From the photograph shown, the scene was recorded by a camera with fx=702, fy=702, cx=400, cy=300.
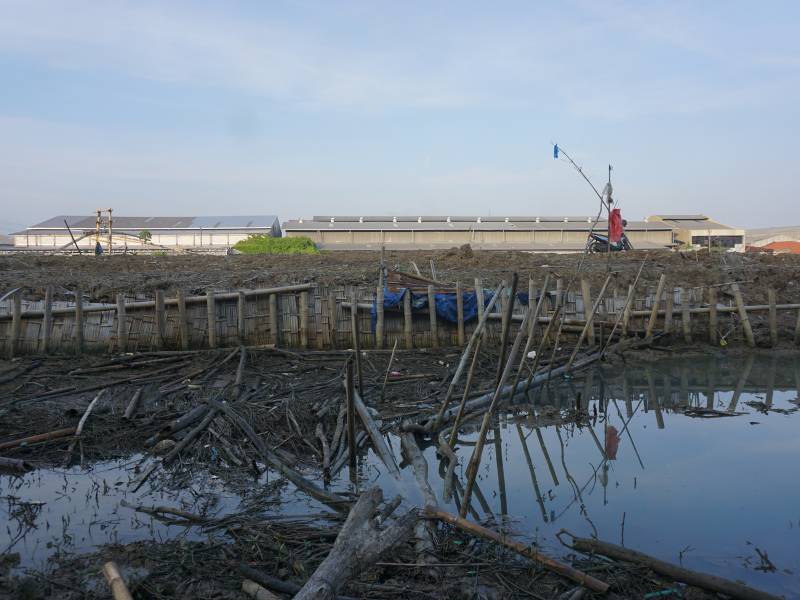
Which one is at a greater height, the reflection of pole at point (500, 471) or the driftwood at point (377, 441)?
the driftwood at point (377, 441)

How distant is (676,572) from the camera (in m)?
3.99

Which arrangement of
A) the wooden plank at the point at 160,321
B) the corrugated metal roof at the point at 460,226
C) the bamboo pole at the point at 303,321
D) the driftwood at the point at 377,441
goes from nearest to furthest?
1. the driftwood at the point at 377,441
2. the wooden plank at the point at 160,321
3. the bamboo pole at the point at 303,321
4. the corrugated metal roof at the point at 460,226

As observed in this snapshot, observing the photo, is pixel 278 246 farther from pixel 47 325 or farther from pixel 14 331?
pixel 14 331

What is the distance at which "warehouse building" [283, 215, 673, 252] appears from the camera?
101 ft

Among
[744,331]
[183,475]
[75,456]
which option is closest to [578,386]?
[744,331]

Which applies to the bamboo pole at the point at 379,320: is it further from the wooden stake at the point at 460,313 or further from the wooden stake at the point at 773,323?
the wooden stake at the point at 773,323

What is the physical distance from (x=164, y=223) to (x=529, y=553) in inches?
1549

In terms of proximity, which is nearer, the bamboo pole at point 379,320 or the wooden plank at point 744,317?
the bamboo pole at point 379,320

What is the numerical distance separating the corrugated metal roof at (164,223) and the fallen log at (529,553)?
122 ft

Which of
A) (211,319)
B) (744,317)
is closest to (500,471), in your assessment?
(211,319)

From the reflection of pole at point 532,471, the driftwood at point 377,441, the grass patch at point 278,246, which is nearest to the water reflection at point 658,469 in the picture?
the reflection of pole at point 532,471

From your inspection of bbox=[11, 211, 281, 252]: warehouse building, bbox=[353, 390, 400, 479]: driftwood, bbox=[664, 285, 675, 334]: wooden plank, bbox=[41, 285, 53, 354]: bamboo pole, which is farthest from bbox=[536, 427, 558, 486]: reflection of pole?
bbox=[11, 211, 281, 252]: warehouse building

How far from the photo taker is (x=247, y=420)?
6.93 meters

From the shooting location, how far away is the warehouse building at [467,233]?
3078 centimetres
